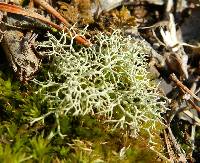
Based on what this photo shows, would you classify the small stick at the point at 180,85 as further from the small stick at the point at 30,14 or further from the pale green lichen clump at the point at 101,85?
the small stick at the point at 30,14

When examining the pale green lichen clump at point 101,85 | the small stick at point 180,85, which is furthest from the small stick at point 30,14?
the small stick at point 180,85

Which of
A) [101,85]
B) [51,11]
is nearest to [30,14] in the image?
[51,11]

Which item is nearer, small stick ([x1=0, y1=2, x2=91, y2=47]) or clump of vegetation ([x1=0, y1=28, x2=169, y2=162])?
clump of vegetation ([x1=0, y1=28, x2=169, y2=162])

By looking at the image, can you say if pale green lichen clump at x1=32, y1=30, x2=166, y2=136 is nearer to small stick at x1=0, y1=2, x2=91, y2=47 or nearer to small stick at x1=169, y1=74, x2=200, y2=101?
small stick at x1=0, y1=2, x2=91, y2=47

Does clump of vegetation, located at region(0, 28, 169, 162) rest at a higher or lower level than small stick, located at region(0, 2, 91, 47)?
lower

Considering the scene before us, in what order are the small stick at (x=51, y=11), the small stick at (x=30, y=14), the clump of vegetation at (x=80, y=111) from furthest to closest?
the small stick at (x=51, y=11) → the small stick at (x=30, y=14) → the clump of vegetation at (x=80, y=111)

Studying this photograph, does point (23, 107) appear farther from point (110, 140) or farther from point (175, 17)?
point (175, 17)

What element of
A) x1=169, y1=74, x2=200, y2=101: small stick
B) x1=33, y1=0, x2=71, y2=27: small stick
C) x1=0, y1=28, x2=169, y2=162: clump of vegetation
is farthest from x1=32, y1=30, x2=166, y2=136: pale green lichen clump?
x1=169, y1=74, x2=200, y2=101: small stick

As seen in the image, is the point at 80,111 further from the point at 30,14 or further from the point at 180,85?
the point at 180,85
